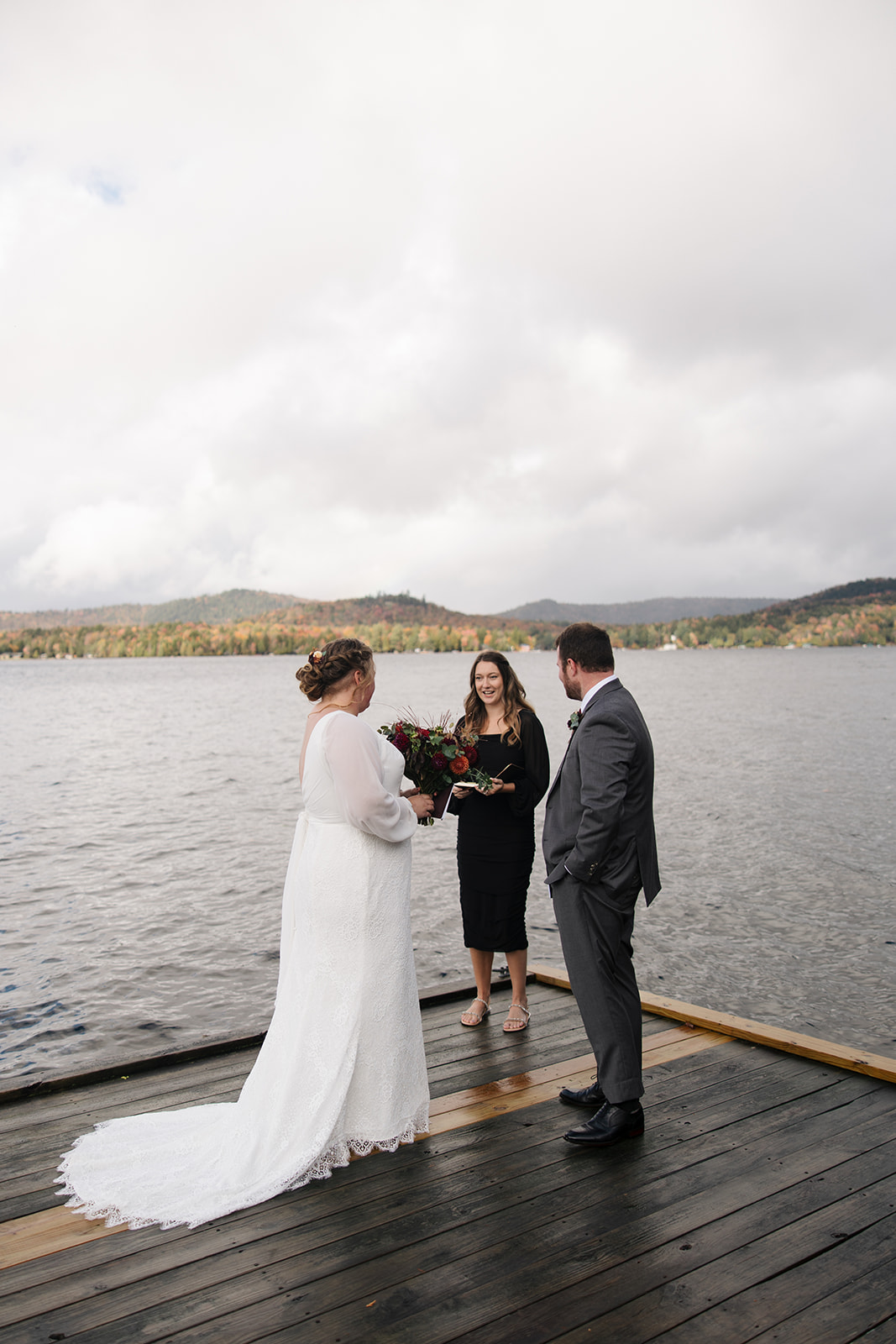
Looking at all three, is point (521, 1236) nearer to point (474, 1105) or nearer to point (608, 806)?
point (474, 1105)

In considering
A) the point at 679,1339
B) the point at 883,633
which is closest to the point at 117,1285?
the point at 679,1339

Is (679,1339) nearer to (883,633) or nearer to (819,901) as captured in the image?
(819,901)

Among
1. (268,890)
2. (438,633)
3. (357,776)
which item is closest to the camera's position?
(357,776)

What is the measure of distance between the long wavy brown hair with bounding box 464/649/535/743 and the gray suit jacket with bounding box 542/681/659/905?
135 cm

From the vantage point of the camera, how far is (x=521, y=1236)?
3285mm

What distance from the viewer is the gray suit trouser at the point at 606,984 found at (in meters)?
4.03

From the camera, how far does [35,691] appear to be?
7681 centimetres

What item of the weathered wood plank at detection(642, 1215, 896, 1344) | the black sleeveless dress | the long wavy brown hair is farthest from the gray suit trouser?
the long wavy brown hair

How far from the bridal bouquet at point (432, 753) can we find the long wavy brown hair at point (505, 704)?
2.16 ft

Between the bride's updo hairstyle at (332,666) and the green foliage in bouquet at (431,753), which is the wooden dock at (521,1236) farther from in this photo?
the bride's updo hairstyle at (332,666)

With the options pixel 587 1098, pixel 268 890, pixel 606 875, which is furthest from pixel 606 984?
pixel 268 890

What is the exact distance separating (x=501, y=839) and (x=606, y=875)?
1.54 m

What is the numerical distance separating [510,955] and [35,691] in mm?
80130

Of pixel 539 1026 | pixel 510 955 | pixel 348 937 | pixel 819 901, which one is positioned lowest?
pixel 819 901
